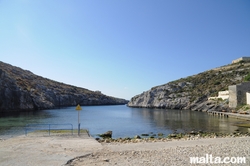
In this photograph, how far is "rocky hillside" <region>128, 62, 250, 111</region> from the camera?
9019 cm

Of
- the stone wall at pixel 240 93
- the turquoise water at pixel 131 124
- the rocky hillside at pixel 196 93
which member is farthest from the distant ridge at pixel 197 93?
the turquoise water at pixel 131 124

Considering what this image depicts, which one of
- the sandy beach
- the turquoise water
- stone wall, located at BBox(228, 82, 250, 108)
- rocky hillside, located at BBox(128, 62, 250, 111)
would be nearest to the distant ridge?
rocky hillside, located at BBox(128, 62, 250, 111)

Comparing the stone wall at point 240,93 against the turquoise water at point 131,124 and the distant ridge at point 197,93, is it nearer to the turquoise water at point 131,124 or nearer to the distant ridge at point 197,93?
the distant ridge at point 197,93

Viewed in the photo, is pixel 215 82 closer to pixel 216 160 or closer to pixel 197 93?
pixel 197 93

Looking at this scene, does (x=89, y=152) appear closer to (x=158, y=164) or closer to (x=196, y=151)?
(x=158, y=164)

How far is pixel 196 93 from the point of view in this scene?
337 feet

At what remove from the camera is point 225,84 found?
323 feet

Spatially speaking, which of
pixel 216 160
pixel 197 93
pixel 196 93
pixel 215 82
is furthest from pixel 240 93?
pixel 216 160

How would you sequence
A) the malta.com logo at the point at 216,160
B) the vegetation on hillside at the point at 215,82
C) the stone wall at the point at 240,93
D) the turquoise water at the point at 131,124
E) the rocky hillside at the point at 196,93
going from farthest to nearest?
the vegetation on hillside at the point at 215,82, the rocky hillside at the point at 196,93, the stone wall at the point at 240,93, the turquoise water at the point at 131,124, the malta.com logo at the point at 216,160

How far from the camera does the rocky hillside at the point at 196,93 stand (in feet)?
296

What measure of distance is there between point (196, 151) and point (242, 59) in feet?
498

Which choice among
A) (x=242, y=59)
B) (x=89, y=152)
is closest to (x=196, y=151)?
(x=89, y=152)

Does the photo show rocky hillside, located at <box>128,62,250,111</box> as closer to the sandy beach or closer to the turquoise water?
the turquoise water

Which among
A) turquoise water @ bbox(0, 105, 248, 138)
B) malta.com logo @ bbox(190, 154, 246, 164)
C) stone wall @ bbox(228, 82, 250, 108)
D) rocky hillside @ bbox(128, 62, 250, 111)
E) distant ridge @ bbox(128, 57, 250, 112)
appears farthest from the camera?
rocky hillside @ bbox(128, 62, 250, 111)
